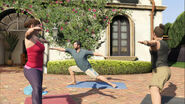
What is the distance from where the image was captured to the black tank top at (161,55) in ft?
10.8

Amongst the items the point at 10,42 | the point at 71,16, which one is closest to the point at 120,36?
the point at 71,16

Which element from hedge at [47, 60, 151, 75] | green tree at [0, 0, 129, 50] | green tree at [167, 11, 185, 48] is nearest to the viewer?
hedge at [47, 60, 151, 75]

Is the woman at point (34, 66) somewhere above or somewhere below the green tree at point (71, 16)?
below

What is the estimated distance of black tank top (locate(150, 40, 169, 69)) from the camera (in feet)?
10.8

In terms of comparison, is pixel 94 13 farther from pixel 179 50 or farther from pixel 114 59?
pixel 179 50

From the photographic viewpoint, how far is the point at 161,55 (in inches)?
132

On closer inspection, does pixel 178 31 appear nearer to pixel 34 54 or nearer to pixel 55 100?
pixel 55 100

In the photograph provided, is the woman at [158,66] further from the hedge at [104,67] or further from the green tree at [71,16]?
the green tree at [71,16]

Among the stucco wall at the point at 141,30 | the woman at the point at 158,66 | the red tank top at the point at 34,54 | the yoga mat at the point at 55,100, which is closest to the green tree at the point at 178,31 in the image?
the stucco wall at the point at 141,30

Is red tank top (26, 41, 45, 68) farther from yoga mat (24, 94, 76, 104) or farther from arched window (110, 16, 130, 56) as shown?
arched window (110, 16, 130, 56)

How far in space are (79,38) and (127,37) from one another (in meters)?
3.40

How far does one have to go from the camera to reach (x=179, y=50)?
18.3 meters

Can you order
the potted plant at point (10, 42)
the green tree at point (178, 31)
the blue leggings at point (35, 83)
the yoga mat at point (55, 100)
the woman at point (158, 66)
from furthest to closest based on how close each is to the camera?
the green tree at point (178, 31) < the potted plant at point (10, 42) < the yoga mat at point (55, 100) < the woman at point (158, 66) < the blue leggings at point (35, 83)

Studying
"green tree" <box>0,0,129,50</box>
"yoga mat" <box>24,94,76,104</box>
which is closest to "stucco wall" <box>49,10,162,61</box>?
"green tree" <box>0,0,129,50</box>
